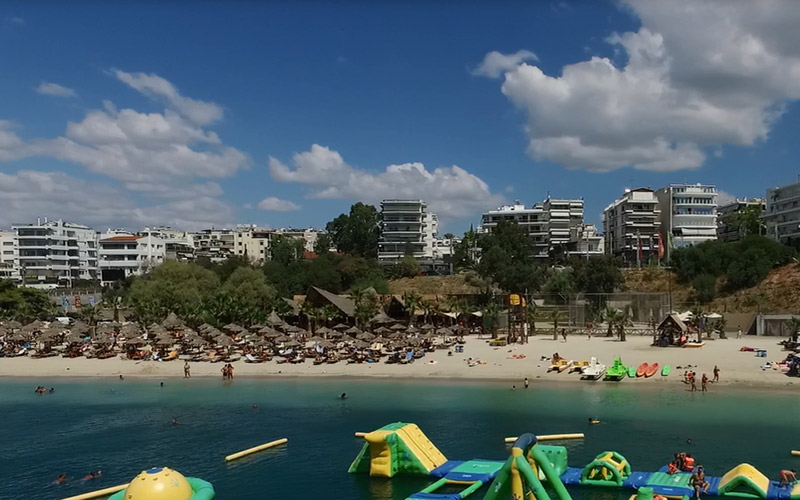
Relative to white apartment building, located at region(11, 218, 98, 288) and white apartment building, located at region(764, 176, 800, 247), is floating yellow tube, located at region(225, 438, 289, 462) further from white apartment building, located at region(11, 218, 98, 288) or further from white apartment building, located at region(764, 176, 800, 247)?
white apartment building, located at region(11, 218, 98, 288)

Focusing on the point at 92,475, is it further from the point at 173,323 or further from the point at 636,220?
the point at 636,220

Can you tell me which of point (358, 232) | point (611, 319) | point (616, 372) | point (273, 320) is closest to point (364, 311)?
point (273, 320)

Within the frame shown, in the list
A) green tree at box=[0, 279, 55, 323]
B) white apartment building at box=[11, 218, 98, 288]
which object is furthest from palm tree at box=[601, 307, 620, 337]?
white apartment building at box=[11, 218, 98, 288]

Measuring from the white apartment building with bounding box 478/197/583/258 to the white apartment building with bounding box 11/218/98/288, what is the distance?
89.3m

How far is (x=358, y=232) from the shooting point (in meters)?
138

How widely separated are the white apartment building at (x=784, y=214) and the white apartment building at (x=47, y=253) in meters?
137

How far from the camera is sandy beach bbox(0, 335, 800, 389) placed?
4222cm

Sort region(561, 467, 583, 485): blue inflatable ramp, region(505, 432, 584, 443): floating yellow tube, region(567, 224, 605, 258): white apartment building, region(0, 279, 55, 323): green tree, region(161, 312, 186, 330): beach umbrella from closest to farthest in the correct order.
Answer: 1. region(561, 467, 583, 485): blue inflatable ramp
2. region(505, 432, 584, 443): floating yellow tube
3. region(161, 312, 186, 330): beach umbrella
4. region(0, 279, 55, 323): green tree
5. region(567, 224, 605, 258): white apartment building

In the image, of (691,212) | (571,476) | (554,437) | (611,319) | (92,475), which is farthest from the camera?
(691,212)

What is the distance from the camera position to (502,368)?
45.5 m

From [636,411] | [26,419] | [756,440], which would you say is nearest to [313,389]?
[26,419]

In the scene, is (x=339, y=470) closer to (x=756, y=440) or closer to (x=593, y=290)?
(x=756, y=440)

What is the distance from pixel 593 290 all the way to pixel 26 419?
62997 mm

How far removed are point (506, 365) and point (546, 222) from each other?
90.9 m
